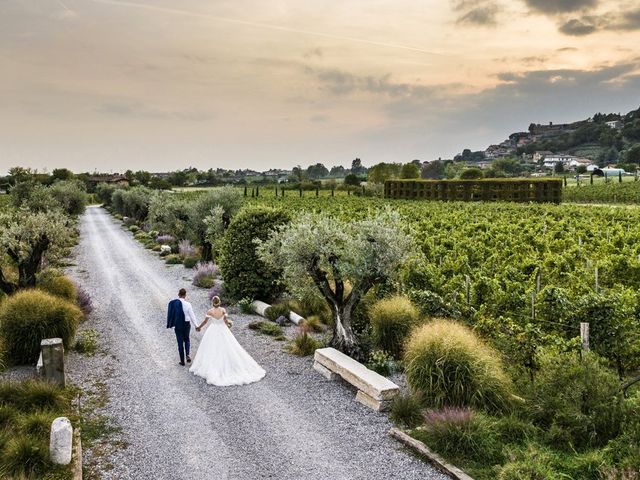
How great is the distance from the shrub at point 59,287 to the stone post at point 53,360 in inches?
287

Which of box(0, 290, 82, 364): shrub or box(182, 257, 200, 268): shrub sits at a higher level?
box(0, 290, 82, 364): shrub

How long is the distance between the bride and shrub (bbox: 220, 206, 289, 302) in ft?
22.7

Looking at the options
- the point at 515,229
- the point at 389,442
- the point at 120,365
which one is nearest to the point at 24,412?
the point at 120,365

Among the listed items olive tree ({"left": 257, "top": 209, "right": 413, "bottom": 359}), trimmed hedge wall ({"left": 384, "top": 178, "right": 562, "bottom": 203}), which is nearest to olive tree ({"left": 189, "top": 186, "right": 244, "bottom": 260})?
olive tree ({"left": 257, "top": 209, "right": 413, "bottom": 359})

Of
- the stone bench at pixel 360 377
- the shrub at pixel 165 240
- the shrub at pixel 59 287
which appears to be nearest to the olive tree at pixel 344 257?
the stone bench at pixel 360 377

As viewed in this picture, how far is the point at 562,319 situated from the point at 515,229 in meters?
19.9

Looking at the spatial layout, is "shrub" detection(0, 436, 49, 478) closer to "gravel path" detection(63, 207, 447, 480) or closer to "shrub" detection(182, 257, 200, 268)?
"gravel path" detection(63, 207, 447, 480)

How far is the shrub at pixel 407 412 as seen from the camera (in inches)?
392

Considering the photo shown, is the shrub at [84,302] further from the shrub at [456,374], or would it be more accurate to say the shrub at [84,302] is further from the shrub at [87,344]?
the shrub at [456,374]

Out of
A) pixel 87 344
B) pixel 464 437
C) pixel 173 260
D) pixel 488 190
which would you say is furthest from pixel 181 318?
pixel 488 190

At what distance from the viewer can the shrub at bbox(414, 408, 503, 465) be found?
338 inches

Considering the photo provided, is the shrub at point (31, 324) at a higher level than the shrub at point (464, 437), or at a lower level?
higher

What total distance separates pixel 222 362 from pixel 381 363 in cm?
375

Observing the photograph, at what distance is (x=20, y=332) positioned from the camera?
13.3m
